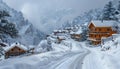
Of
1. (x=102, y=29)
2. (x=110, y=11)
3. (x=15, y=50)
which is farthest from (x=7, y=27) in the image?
(x=110, y=11)

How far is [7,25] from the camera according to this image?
74.5ft

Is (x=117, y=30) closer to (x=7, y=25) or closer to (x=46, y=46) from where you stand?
(x=46, y=46)

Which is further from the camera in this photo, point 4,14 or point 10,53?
point 10,53

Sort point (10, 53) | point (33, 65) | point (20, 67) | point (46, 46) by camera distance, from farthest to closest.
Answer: point (46, 46) → point (10, 53) → point (33, 65) → point (20, 67)

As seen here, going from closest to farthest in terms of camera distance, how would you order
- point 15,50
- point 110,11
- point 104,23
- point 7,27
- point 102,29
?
point 7,27 → point 15,50 → point 104,23 → point 102,29 → point 110,11

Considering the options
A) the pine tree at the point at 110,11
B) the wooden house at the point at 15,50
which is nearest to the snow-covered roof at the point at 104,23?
the pine tree at the point at 110,11

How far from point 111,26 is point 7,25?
228ft

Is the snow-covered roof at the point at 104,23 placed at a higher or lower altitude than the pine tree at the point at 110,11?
lower

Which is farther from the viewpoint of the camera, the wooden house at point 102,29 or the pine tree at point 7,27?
the wooden house at point 102,29

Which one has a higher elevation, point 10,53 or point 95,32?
point 95,32

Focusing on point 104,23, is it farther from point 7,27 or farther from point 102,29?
point 7,27

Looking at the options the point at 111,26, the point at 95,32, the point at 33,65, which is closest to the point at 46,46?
the point at 95,32

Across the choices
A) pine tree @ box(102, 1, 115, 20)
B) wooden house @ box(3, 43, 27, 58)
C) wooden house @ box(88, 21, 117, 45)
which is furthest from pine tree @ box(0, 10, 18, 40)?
pine tree @ box(102, 1, 115, 20)

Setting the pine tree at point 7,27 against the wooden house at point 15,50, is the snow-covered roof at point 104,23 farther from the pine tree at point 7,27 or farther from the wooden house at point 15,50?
the pine tree at point 7,27
